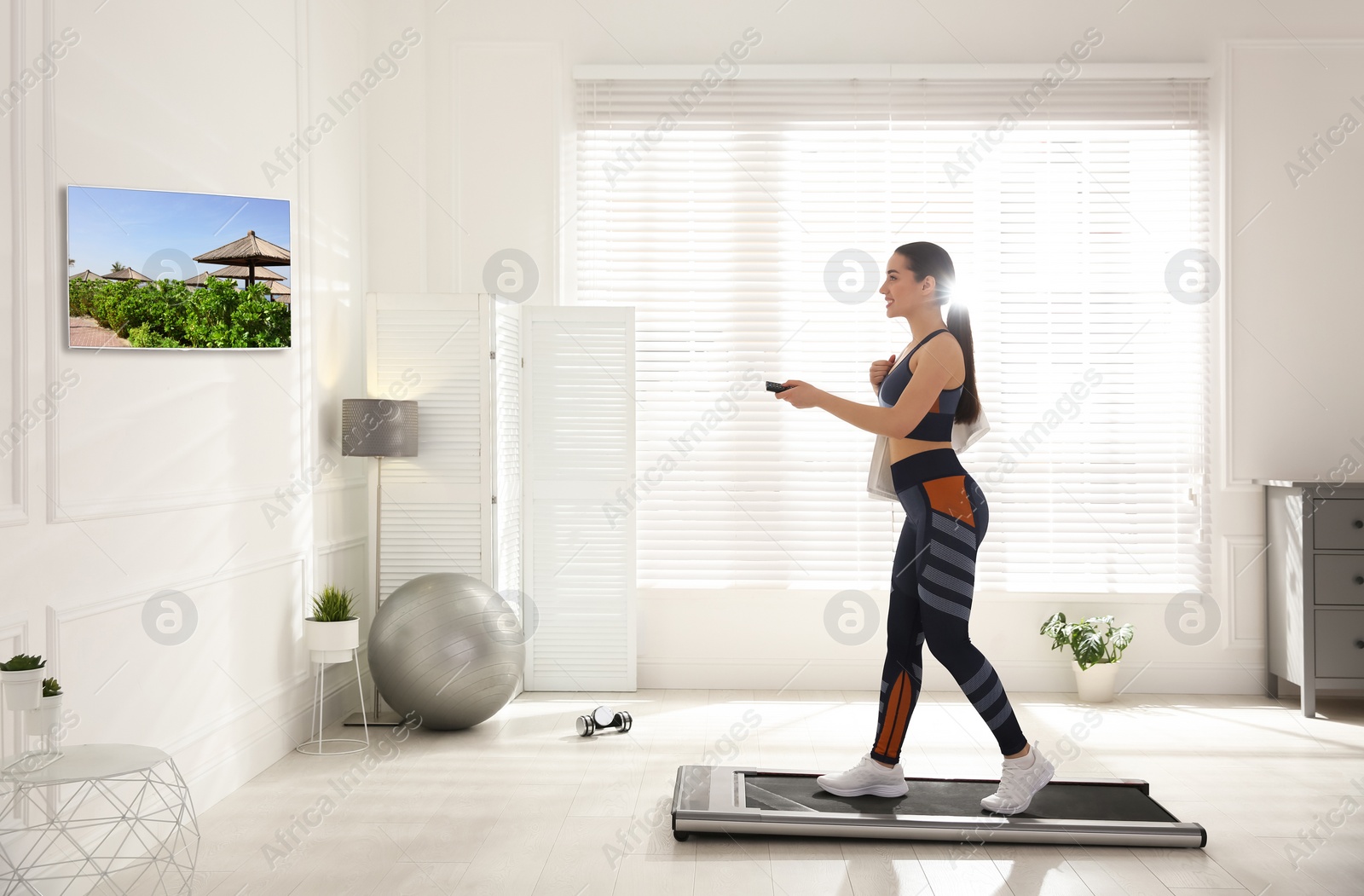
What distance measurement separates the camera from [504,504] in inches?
176

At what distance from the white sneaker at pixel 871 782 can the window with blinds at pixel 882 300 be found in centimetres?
172

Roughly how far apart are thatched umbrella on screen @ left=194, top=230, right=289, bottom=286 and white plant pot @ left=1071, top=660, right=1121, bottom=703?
12.7 ft

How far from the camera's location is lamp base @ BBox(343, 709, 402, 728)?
413cm

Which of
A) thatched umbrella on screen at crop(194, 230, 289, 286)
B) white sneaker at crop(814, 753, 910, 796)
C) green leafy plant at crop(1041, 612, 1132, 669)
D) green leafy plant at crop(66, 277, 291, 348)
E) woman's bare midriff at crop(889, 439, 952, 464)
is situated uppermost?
thatched umbrella on screen at crop(194, 230, 289, 286)

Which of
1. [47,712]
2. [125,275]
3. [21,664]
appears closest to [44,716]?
[47,712]

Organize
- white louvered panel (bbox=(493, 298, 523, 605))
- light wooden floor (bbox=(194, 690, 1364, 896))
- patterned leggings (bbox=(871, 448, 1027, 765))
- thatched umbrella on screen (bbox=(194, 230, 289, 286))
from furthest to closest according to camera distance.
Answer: white louvered panel (bbox=(493, 298, 523, 605))
thatched umbrella on screen (bbox=(194, 230, 289, 286))
patterned leggings (bbox=(871, 448, 1027, 765))
light wooden floor (bbox=(194, 690, 1364, 896))

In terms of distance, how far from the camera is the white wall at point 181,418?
2.47 meters

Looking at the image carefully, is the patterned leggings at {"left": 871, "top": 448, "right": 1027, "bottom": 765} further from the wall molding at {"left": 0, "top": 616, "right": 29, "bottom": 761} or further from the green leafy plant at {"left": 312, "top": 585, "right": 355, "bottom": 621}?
the wall molding at {"left": 0, "top": 616, "right": 29, "bottom": 761}

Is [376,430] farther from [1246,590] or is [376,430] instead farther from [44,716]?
[1246,590]

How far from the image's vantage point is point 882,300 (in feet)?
15.6

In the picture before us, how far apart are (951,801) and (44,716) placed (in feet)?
8.21

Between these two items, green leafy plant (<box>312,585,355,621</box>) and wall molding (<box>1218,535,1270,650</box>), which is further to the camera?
wall molding (<box>1218,535,1270,650</box>)

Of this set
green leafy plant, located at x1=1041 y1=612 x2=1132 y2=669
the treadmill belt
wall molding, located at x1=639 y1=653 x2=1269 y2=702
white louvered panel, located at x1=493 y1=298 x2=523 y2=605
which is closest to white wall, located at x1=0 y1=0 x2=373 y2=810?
white louvered panel, located at x1=493 y1=298 x2=523 y2=605

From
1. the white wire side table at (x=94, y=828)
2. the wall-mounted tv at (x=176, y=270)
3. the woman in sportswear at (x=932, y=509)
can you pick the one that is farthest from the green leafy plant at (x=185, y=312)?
the woman in sportswear at (x=932, y=509)
